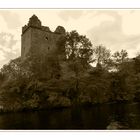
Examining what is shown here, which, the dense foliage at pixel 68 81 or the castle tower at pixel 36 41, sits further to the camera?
the castle tower at pixel 36 41

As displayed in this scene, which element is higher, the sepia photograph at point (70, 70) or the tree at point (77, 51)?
the tree at point (77, 51)

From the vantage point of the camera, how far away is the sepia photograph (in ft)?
32.4

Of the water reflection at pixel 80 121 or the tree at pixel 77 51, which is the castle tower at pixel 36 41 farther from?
the water reflection at pixel 80 121

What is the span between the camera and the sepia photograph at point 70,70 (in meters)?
9.88

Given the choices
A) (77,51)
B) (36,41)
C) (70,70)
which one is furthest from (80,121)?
(36,41)

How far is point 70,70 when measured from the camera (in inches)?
775

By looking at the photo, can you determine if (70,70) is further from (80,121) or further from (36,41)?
(80,121)

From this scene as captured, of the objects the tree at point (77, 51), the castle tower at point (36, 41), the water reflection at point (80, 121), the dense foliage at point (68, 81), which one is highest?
the castle tower at point (36, 41)

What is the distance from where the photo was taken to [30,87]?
17922 millimetres

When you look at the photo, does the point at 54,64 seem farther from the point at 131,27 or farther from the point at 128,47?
the point at 131,27

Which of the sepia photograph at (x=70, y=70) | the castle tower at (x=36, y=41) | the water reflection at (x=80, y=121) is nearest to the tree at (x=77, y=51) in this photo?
the sepia photograph at (x=70, y=70)

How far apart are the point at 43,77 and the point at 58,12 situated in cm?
986

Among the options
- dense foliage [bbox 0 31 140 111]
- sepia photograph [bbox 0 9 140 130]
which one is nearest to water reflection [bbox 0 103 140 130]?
sepia photograph [bbox 0 9 140 130]
